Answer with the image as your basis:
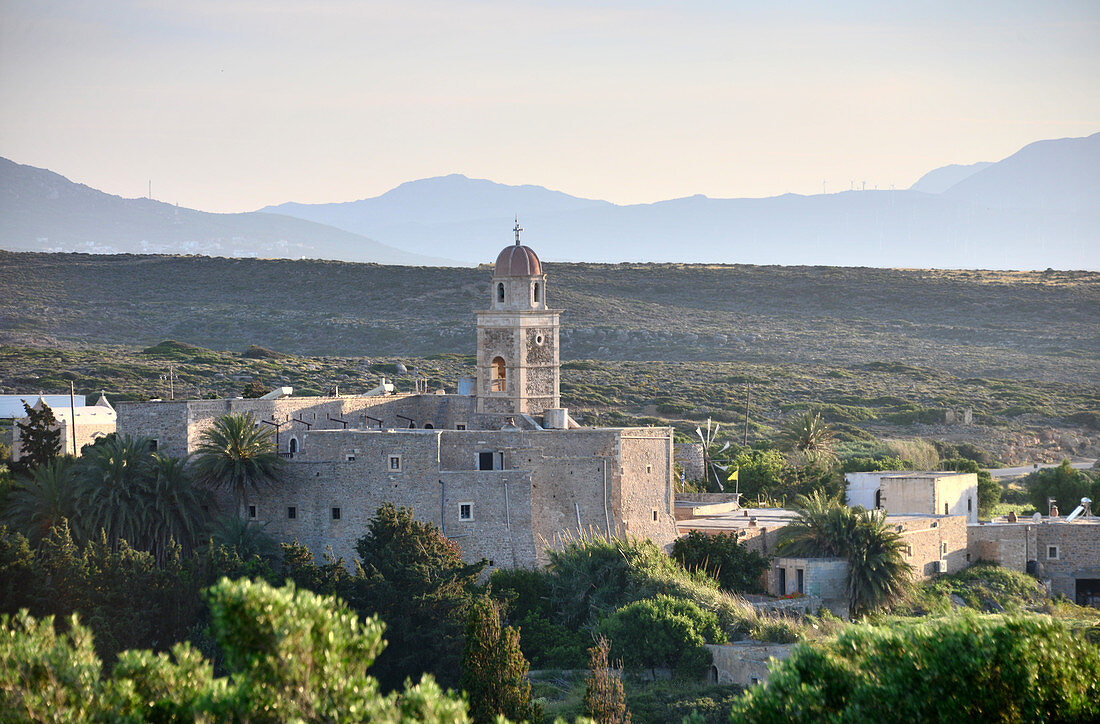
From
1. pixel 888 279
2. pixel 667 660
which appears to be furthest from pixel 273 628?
pixel 888 279

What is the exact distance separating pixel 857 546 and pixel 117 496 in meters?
17.2

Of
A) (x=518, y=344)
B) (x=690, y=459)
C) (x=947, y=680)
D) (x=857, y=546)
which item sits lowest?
(x=857, y=546)

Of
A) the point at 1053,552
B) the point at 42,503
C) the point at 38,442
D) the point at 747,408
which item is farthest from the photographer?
the point at 747,408

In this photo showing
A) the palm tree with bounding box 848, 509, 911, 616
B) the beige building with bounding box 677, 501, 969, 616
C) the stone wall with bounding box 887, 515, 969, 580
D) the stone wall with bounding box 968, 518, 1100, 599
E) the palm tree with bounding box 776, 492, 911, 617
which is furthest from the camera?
the stone wall with bounding box 968, 518, 1100, 599

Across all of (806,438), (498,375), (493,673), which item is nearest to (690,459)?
(806,438)

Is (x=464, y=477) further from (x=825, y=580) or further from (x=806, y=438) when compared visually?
(x=806, y=438)

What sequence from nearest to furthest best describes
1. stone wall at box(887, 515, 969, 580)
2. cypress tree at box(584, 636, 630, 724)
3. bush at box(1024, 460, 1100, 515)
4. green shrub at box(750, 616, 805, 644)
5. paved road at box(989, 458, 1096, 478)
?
cypress tree at box(584, 636, 630, 724)
green shrub at box(750, 616, 805, 644)
stone wall at box(887, 515, 969, 580)
bush at box(1024, 460, 1100, 515)
paved road at box(989, 458, 1096, 478)

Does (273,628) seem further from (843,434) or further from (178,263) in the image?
(178,263)

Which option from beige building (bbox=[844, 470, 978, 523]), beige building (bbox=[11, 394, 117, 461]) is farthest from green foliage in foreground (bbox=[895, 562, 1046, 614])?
beige building (bbox=[11, 394, 117, 461])

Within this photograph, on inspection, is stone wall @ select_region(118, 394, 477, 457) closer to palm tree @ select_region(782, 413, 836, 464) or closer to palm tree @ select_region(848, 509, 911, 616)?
palm tree @ select_region(848, 509, 911, 616)

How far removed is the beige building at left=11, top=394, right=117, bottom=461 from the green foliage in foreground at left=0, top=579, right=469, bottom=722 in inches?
977

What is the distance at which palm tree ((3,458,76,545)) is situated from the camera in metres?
32.6

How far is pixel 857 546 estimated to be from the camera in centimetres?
3422

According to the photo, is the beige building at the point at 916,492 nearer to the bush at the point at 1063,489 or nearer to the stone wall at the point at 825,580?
the bush at the point at 1063,489
